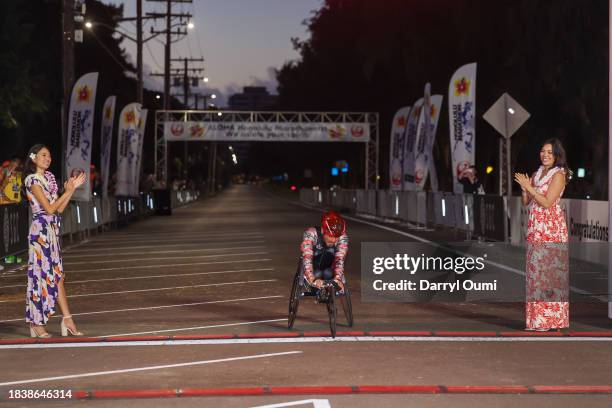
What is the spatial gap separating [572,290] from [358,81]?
49.7 meters

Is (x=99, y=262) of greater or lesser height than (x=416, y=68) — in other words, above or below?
below

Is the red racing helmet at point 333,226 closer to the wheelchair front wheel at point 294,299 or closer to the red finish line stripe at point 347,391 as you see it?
the wheelchair front wheel at point 294,299

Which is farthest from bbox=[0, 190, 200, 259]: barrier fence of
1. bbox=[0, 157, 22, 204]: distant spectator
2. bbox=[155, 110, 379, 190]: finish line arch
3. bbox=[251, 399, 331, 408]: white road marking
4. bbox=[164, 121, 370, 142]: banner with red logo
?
bbox=[164, 121, 370, 142]: banner with red logo

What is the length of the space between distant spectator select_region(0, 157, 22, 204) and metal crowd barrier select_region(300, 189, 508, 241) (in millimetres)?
10105

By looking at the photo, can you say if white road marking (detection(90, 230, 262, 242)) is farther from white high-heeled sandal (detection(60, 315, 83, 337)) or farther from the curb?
the curb

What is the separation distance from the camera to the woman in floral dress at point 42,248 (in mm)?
10656

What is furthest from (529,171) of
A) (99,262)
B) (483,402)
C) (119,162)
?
(483,402)

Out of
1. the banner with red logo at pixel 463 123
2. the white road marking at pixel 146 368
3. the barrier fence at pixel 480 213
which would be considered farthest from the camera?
the banner with red logo at pixel 463 123

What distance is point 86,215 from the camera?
94.4ft

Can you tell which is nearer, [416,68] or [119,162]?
[119,162]

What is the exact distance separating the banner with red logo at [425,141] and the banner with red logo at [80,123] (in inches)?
442

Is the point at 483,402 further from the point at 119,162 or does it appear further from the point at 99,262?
the point at 119,162

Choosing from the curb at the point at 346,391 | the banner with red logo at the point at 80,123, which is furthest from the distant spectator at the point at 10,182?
the curb at the point at 346,391

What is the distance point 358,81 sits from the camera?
211 ft
